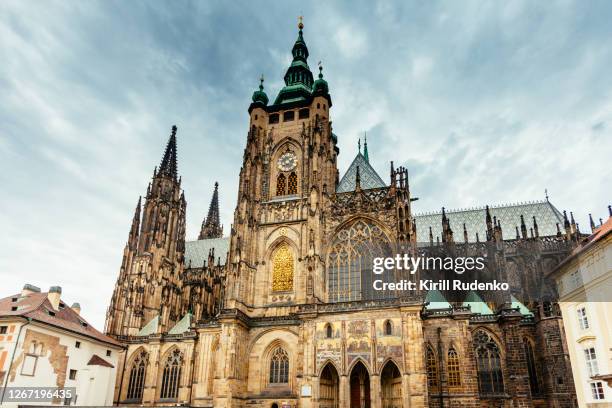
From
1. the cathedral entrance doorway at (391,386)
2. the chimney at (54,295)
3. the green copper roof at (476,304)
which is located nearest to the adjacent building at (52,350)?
the chimney at (54,295)

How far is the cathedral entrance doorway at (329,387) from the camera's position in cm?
3216

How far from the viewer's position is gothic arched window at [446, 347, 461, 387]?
33.8m

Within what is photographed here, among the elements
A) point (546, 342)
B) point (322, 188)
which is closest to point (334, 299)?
point (322, 188)

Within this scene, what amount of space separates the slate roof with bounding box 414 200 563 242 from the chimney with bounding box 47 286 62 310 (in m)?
36.4

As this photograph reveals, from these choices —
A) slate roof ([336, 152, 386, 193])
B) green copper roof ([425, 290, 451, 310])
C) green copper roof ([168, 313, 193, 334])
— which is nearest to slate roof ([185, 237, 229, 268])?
green copper roof ([168, 313, 193, 334])

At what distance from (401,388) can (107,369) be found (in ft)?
83.9

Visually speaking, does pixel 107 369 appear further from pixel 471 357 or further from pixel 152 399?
pixel 471 357

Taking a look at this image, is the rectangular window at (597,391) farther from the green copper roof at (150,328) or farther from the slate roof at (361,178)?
the green copper roof at (150,328)

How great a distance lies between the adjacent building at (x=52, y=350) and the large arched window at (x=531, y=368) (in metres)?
35.3

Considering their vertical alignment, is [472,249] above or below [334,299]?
above

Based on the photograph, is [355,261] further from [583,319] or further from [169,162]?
[169,162]

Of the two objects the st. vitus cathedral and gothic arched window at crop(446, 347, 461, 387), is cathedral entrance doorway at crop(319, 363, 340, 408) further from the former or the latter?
gothic arched window at crop(446, 347, 461, 387)

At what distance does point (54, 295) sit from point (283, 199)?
20794mm

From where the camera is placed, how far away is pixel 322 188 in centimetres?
4000
